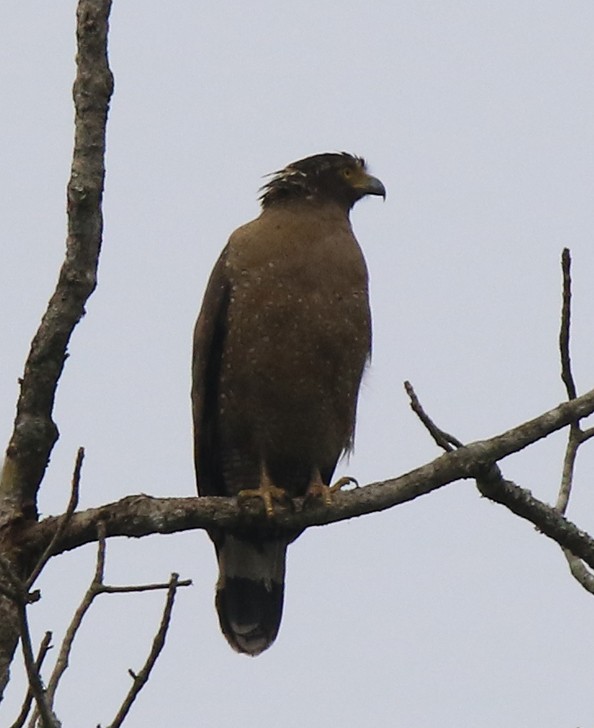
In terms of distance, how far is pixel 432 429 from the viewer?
153 inches

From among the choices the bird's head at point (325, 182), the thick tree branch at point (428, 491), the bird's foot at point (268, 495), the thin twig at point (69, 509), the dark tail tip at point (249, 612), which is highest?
the bird's head at point (325, 182)

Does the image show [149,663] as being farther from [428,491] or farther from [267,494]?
[267,494]

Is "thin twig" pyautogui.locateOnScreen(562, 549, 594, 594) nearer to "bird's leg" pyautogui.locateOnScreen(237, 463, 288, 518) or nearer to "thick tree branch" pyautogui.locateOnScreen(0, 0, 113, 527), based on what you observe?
"bird's leg" pyautogui.locateOnScreen(237, 463, 288, 518)

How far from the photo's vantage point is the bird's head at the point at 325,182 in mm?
6074

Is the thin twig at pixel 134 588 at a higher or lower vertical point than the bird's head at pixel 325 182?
lower

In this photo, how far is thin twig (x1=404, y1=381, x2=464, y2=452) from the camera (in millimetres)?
3779

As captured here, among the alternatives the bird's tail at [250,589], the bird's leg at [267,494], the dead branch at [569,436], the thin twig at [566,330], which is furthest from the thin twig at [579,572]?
the bird's tail at [250,589]

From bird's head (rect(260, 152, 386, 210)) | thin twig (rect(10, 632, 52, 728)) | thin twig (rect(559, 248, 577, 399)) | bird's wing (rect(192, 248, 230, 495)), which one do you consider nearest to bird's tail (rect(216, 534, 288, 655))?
bird's wing (rect(192, 248, 230, 495))

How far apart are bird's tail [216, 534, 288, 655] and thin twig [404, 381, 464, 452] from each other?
1.91 m

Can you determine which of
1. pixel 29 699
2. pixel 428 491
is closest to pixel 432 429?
pixel 428 491

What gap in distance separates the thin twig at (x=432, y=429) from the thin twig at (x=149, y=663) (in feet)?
3.23

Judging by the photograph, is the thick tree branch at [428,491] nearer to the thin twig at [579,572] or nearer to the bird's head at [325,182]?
the thin twig at [579,572]

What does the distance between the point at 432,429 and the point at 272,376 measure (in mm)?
1597

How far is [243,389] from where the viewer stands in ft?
18.0
